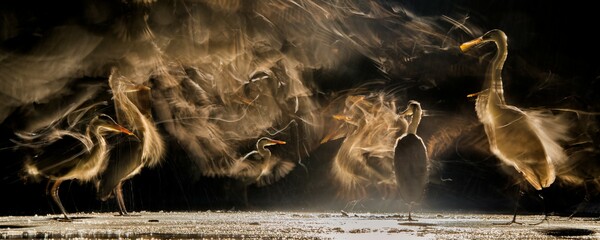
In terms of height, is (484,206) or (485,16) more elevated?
(485,16)

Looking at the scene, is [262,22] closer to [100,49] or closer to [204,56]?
[204,56]

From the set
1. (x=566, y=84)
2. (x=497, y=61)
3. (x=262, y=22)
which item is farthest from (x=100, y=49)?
(x=566, y=84)

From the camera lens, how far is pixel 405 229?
1173 centimetres

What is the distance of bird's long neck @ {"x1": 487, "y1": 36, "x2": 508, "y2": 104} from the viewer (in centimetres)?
1395

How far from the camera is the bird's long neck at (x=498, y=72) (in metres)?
13.9

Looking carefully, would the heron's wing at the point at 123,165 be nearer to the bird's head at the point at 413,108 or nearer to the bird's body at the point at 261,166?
the bird's body at the point at 261,166

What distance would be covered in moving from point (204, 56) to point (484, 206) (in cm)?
712

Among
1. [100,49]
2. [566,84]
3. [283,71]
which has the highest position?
[566,84]

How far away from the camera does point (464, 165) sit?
20828mm

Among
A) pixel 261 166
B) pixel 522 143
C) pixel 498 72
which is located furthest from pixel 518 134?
pixel 261 166

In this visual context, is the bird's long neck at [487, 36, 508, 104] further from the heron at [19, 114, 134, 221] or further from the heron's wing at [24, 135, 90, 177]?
the heron's wing at [24, 135, 90, 177]

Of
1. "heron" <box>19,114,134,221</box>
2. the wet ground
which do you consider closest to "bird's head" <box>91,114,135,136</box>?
"heron" <box>19,114,134,221</box>

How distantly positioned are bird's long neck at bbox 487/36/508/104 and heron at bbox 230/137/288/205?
571cm

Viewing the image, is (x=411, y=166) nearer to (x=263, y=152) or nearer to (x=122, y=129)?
(x=122, y=129)
